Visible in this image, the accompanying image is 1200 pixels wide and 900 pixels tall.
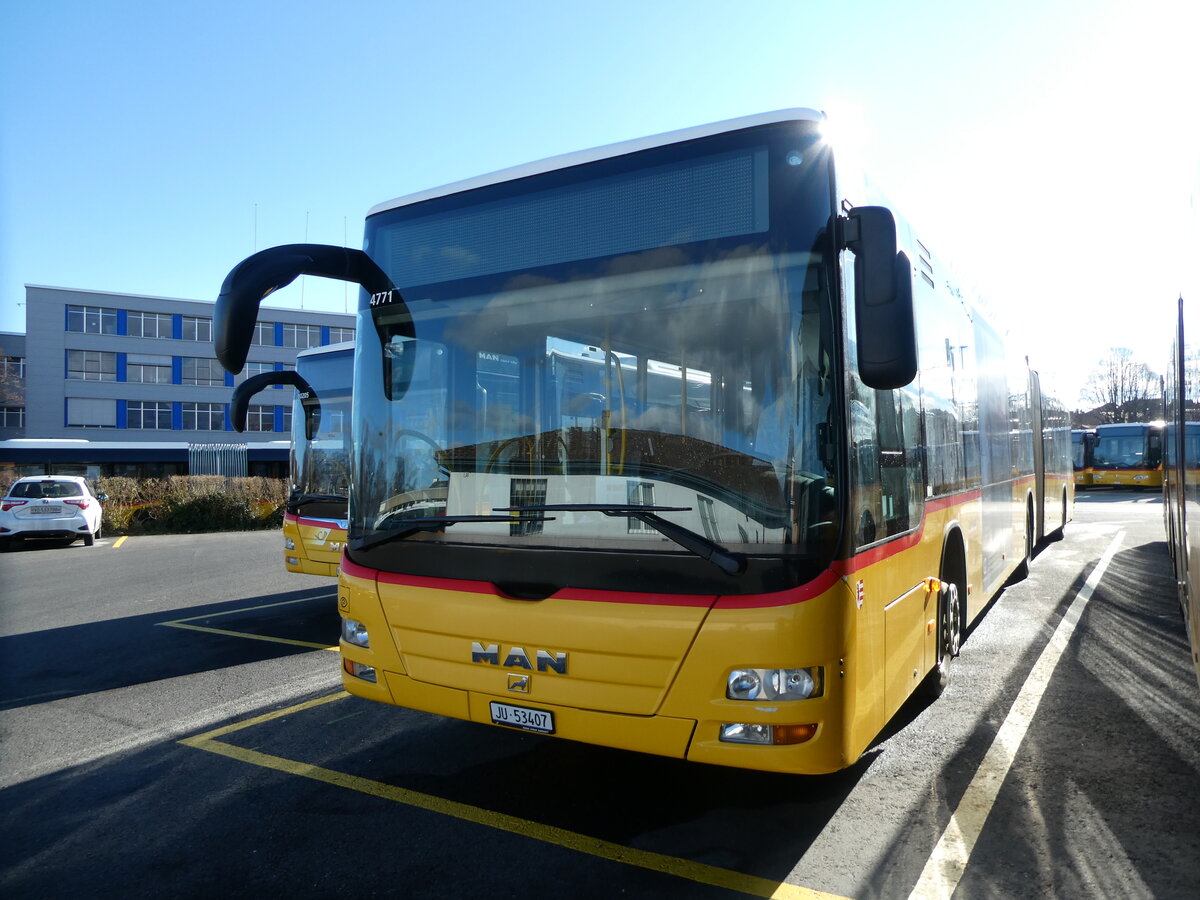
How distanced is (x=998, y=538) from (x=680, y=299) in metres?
5.69

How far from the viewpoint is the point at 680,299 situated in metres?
3.49

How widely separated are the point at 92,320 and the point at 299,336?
1432cm

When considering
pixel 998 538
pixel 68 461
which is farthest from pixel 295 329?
pixel 998 538

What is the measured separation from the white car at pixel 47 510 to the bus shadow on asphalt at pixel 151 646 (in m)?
10.6

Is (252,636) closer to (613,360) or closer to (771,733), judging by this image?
(613,360)

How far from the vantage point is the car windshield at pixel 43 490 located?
1827 cm

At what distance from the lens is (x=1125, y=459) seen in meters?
35.5

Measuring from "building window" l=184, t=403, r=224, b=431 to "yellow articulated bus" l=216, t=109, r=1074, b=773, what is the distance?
217 feet

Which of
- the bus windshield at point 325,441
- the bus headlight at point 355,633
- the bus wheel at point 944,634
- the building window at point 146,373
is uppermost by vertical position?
the building window at point 146,373

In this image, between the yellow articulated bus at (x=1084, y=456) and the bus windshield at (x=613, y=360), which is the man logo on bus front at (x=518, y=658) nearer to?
the bus windshield at (x=613, y=360)

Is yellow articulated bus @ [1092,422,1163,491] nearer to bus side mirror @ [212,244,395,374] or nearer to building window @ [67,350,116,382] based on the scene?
bus side mirror @ [212,244,395,374]

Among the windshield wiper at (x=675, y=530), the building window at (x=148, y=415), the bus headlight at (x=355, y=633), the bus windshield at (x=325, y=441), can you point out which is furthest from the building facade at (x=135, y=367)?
the windshield wiper at (x=675, y=530)

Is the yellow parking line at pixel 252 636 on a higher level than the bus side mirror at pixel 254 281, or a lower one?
lower

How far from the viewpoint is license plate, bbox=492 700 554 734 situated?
3.56 meters
